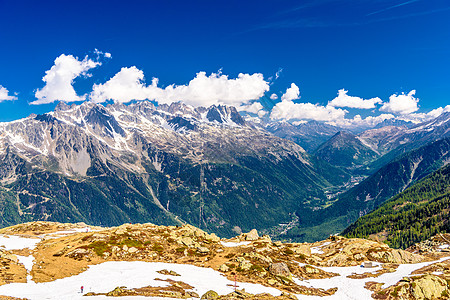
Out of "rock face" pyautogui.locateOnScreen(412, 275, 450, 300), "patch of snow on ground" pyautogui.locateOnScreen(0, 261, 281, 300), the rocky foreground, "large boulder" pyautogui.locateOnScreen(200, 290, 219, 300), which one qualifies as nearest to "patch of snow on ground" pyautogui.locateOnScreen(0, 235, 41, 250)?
the rocky foreground

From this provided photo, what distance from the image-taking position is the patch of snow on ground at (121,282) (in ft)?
188

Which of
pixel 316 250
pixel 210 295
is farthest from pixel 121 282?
pixel 316 250

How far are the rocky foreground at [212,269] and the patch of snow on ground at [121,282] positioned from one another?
0.27 meters

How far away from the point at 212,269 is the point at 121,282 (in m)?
30.2

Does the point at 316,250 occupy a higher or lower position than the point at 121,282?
lower

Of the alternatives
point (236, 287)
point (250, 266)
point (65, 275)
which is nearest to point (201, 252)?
point (250, 266)

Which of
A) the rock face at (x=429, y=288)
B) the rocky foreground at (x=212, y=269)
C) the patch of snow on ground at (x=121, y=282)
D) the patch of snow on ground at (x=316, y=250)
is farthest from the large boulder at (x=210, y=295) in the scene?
the patch of snow on ground at (x=316, y=250)

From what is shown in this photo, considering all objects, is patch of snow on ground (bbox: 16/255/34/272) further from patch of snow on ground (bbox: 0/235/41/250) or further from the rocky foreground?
patch of snow on ground (bbox: 0/235/41/250)

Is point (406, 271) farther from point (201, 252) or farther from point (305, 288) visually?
point (201, 252)

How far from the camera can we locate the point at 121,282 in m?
64.8

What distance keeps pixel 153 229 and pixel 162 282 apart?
65.4 metres

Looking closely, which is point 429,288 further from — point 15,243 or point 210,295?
point 15,243

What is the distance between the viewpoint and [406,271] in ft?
295

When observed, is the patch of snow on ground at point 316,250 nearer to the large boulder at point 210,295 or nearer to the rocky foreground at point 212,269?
the rocky foreground at point 212,269
